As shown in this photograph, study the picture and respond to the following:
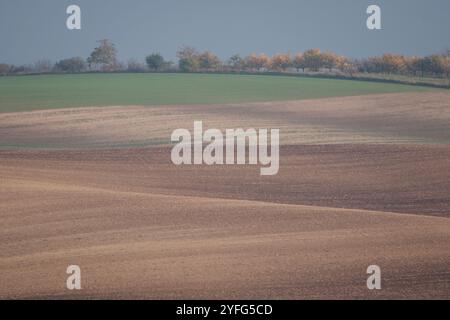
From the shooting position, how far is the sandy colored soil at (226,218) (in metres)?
9.54

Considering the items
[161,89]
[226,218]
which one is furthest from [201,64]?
[226,218]

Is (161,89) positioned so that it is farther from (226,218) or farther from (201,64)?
(226,218)

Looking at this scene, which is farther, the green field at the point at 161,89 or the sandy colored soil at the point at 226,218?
the green field at the point at 161,89

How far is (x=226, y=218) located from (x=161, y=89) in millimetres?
30691

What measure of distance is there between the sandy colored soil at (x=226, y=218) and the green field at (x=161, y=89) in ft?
36.2

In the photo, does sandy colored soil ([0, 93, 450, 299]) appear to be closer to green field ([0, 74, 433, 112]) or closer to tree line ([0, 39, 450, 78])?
green field ([0, 74, 433, 112])

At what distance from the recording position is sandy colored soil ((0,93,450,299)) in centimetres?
954

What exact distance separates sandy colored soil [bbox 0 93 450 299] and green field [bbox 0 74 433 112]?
1102 centimetres

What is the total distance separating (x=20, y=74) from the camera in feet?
171

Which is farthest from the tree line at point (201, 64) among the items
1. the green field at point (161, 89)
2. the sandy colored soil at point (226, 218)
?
the sandy colored soil at point (226, 218)

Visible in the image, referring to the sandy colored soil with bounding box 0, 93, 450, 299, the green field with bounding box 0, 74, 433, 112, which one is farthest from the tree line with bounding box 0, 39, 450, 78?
the sandy colored soil with bounding box 0, 93, 450, 299

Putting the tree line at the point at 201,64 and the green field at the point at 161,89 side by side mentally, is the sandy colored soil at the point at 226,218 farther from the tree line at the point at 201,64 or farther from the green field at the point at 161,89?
the tree line at the point at 201,64

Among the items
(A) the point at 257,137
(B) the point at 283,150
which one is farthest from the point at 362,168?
(A) the point at 257,137
